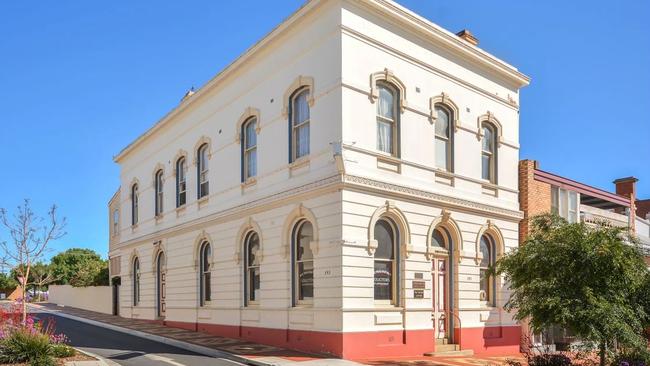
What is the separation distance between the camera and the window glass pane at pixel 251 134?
1950 centimetres

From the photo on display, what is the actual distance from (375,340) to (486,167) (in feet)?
25.5

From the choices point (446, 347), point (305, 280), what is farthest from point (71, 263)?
point (446, 347)

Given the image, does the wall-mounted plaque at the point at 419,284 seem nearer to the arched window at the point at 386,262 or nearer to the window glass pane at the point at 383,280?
the arched window at the point at 386,262

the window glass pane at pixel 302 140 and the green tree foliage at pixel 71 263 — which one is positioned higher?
the window glass pane at pixel 302 140

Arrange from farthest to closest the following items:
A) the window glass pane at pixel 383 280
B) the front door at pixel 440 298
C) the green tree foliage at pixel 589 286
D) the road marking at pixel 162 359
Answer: the front door at pixel 440 298, the window glass pane at pixel 383 280, the road marking at pixel 162 359, the green tree foliage at pixel 589 286

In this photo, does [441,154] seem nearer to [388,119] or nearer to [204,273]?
[388,119]

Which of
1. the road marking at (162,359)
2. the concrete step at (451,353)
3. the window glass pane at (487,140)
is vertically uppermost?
the window glass pane at (487,140)

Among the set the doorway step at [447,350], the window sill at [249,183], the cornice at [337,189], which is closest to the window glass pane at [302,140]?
the cornice at [337,189]

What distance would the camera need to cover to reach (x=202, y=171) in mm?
23016

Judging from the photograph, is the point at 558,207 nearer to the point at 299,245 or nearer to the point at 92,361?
the point at 299,245

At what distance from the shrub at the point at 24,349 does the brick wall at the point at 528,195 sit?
590 inches

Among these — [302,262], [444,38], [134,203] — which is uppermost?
[444,38]

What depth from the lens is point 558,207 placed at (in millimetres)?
21969

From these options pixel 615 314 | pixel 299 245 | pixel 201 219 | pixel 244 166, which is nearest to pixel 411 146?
pixel 299 245
